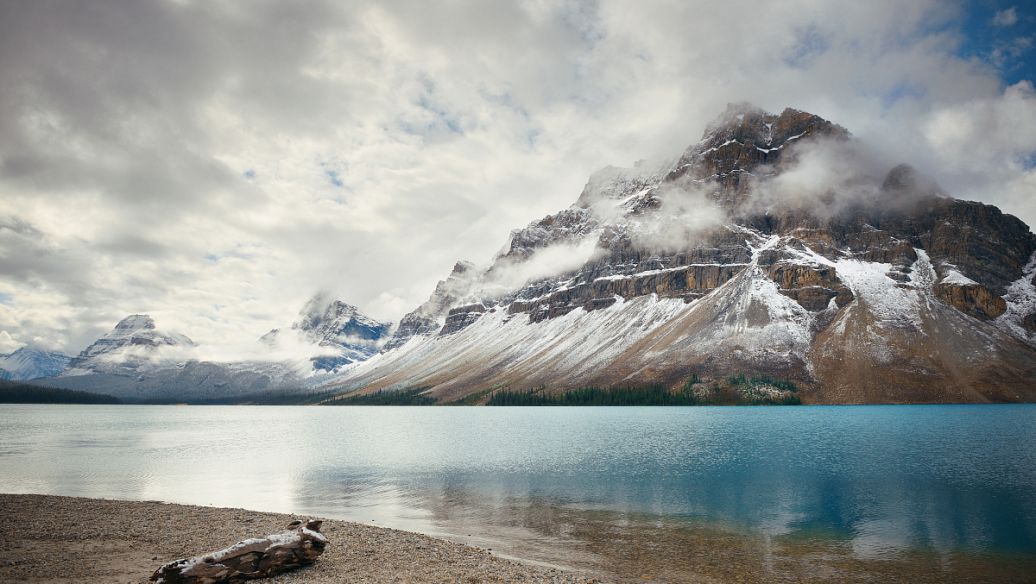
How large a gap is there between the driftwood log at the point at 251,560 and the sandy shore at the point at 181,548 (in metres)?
0.63

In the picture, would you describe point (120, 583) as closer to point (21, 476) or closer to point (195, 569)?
point (195, 569)

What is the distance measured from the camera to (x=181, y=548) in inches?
1038

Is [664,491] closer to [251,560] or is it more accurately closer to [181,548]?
[251,560]

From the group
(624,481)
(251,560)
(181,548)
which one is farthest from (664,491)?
(181,548)

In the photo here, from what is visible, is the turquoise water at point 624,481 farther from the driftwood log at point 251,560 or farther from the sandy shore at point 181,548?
the driftwood log at point 251,560

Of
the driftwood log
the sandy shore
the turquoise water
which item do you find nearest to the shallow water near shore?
the turquoise water

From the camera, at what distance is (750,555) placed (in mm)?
27312

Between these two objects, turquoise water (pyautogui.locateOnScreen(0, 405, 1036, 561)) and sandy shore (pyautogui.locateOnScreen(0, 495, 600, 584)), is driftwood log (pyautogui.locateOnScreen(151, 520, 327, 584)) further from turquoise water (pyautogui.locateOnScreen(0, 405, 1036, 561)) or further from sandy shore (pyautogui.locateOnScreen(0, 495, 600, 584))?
turquoise water (pyautogui.locateOnScreen(0, 405, 1036, 561))

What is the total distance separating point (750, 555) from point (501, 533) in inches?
519

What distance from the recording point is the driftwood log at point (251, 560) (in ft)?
61.4

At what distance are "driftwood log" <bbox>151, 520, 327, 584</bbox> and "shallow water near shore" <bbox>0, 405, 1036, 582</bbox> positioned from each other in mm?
9843

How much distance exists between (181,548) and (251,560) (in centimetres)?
860

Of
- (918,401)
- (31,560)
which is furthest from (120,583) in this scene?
(918,401)

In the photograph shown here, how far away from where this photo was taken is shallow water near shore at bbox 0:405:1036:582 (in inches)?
1070
